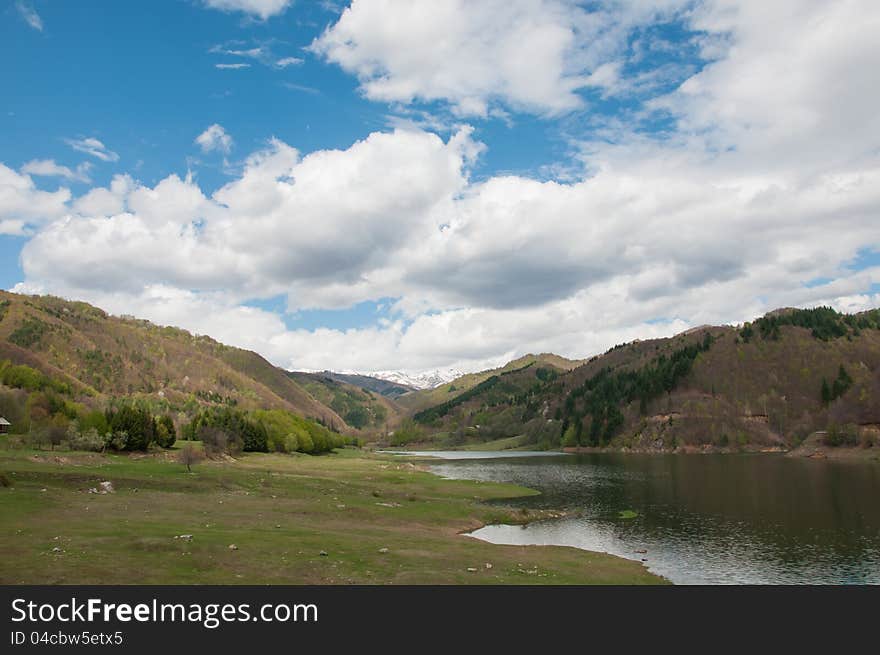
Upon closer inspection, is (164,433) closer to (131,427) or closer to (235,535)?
(131,427)

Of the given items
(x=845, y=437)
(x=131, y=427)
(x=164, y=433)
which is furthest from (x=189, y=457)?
(x=845, y=437)

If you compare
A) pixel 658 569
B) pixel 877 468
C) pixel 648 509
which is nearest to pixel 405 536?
pixel 658 569

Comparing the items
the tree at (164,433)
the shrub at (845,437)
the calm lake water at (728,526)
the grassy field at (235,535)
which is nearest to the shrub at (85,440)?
the grassy field at (235,535)

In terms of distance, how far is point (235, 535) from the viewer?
4625 cm

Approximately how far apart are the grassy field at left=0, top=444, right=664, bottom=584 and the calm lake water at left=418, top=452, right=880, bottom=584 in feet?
22.1

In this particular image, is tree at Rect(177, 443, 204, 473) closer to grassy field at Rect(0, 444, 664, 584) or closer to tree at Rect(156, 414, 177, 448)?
grassy field at Rect(0, 444, 664, 584)

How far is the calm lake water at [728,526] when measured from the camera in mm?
50969

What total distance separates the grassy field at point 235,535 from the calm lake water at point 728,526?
6733mm

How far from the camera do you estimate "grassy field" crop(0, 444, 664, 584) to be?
34.8 m

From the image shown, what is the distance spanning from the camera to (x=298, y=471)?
117 m

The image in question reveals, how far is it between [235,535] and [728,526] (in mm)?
55818
